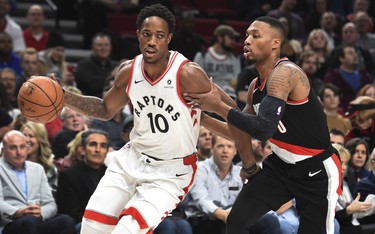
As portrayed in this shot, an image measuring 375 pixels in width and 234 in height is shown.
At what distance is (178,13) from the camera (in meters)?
12.6

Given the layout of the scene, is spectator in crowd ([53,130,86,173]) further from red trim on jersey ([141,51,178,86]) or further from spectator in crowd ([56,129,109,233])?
red trim on jersey ([141,51,178,86])

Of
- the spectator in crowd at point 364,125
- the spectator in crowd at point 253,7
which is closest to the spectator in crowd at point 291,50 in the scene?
the spectator in crowd at point 364,125

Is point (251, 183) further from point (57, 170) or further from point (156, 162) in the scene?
point (57, 170)

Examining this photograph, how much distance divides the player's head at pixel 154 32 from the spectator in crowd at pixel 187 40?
5.81 m

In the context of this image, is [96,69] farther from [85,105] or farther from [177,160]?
[177,160]

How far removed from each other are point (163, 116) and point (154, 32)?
571 millimetres

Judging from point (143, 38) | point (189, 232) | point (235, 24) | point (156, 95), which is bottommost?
point (189, 232)

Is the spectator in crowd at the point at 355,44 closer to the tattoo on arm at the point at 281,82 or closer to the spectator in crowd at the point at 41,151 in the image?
the spectator in crowd at the point at 41,151

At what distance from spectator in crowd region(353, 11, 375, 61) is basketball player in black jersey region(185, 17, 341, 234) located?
709 centimetres

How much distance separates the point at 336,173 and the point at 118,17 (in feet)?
23.9

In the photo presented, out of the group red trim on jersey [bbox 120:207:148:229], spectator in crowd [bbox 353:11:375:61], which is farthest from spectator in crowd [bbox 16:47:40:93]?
spectator in crowd [bbox 353:11:375:61]

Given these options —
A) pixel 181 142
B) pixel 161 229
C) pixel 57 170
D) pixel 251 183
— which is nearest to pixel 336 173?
pixel 251 183

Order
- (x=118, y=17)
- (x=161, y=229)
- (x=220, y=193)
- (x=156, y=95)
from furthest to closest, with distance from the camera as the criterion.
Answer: (x=118, y=17)
(x=220, y=193)
(x=161, y=229)
(x=156, y=95)

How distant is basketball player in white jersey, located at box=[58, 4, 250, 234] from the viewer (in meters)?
5.46
